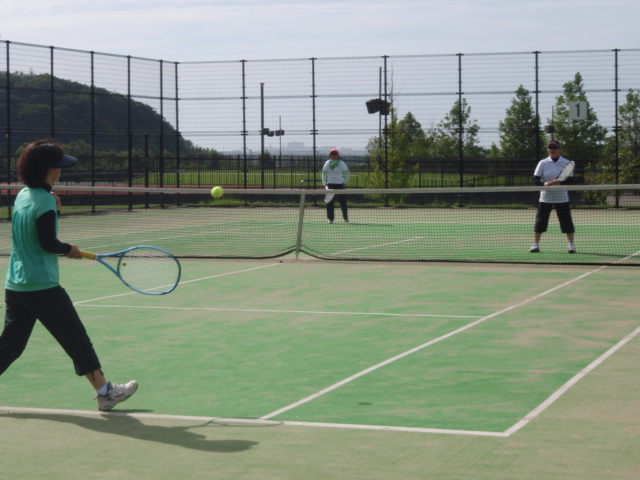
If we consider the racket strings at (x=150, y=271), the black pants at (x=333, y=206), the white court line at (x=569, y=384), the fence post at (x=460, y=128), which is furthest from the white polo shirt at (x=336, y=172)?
the racket strings at (x=150, y=271)

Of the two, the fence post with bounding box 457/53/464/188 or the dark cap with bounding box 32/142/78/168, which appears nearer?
the dark cap with bounding box 32/142/78/168

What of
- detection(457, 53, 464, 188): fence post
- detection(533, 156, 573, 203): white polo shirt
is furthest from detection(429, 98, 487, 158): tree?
detection(533, 156, 573, 203): white polo shirt

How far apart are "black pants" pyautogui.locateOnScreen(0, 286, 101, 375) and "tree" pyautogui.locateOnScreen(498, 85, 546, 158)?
941 inches

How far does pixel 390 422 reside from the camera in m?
5.77

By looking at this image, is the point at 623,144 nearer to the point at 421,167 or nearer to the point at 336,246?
the point at 421,167

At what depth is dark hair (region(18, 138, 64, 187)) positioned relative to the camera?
5965mm

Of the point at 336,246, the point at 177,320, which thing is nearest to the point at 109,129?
the point at 336,246

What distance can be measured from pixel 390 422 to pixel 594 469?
1.34 meters

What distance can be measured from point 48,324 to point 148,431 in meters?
0.95

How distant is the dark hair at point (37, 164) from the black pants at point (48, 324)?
0.67 metres

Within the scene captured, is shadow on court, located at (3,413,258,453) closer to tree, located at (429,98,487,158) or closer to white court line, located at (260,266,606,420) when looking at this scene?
white court line, located at (260,266,606,420)

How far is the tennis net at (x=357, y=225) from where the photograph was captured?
15.7 metres

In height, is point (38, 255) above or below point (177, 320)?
above

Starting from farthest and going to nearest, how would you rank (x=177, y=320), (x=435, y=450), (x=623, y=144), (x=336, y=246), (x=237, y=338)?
(x=623, y=144), (x=336, y=246), (x=177, y=320), (x=237, y=338), (x=435, y=450)
